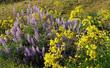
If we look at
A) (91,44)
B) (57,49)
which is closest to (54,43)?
(57,49)

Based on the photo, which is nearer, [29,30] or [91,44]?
[91,44]

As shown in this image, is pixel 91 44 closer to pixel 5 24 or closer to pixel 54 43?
pixel 54 43

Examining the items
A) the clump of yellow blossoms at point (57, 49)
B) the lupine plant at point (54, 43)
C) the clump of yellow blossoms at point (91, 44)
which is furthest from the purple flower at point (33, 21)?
the clump of yellow blossoms at point (91, 44)

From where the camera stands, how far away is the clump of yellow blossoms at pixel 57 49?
22.3 ft

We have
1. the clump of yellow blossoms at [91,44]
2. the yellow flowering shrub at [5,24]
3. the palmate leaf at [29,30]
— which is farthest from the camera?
the yellow flowering shrub at [5,24]

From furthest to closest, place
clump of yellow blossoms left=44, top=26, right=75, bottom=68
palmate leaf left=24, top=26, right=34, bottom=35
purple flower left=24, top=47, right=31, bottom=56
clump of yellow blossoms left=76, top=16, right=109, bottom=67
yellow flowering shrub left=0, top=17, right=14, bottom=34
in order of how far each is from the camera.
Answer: yellow flowering shrub left=0, top=17, right=14, bottom=34 < palmate leaf left=24, top=26, right=34, bottom=35 < purple flower left=24, top=47, right=31, bottom=56 < clump of yellow blossoms left=44, top=26, right=75, bottom=68 < clump of yellow blossoms left=76, top=16, right=109, bottom=67

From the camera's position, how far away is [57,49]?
714 cm

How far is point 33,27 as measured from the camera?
8273 mm

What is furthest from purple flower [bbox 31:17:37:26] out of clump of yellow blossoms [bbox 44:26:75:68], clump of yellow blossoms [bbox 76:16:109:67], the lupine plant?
clump of yellow blossoms [bbox 76:16:109:67]

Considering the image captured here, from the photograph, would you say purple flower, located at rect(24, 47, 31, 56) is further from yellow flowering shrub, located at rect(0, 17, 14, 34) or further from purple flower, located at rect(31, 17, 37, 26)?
yellow flowering shrub, located at rect(0, 17, 14, 34)

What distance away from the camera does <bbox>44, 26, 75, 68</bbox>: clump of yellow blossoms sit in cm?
680

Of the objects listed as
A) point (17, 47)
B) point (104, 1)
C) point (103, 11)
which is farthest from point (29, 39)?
point (104, 1)

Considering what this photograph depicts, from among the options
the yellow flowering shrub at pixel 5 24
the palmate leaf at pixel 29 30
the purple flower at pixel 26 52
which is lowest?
the yellow flowering shrub at pixel 5 24

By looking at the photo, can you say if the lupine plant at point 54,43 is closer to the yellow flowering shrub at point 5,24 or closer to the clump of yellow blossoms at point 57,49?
the clump of yellow blossoms at point 57,49
